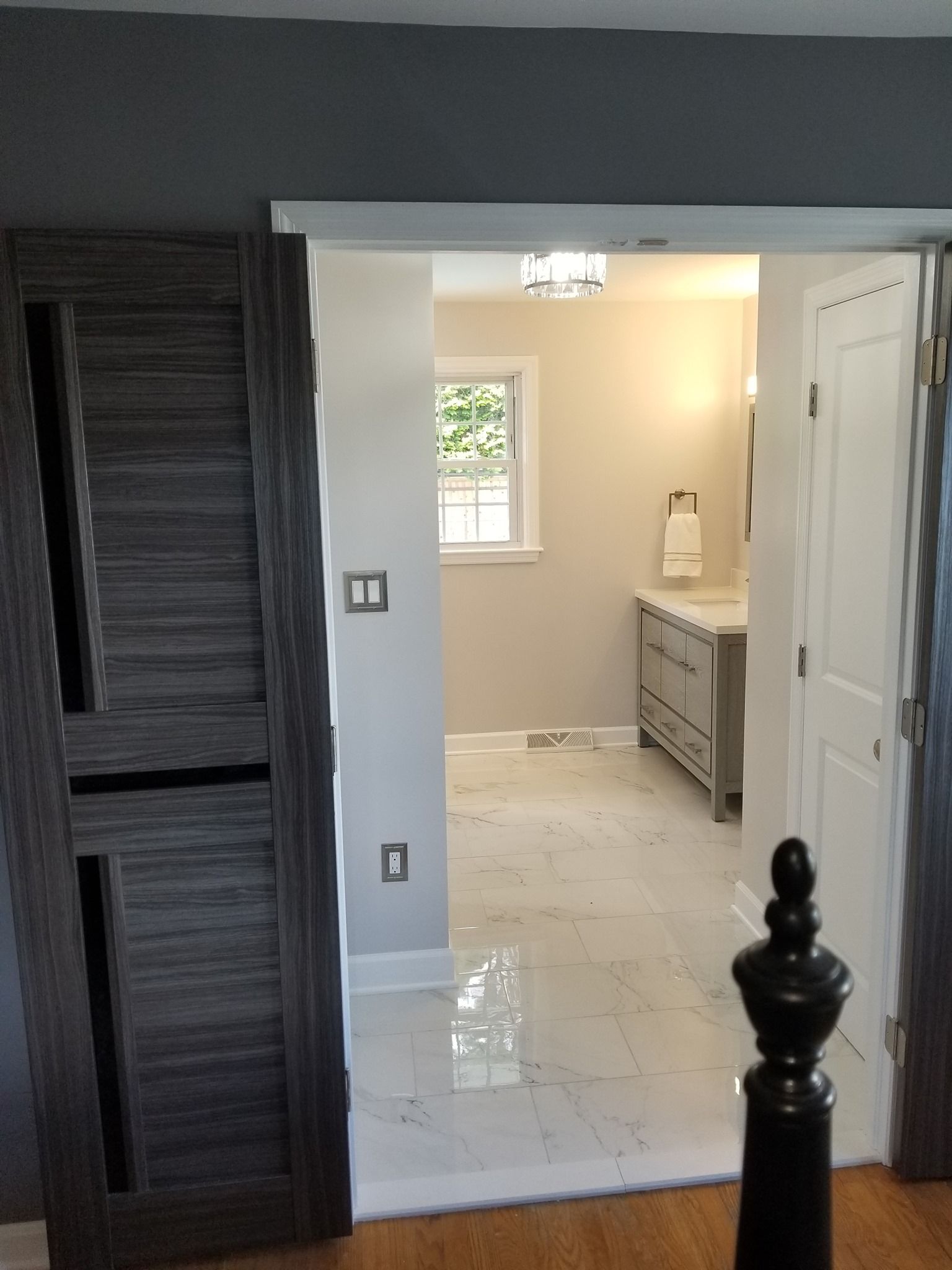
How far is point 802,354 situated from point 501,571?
2.53 meters

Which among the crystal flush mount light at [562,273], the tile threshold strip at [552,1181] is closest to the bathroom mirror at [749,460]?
the crystal flush mount light at [562,273]

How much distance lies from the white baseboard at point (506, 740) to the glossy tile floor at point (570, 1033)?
984mm

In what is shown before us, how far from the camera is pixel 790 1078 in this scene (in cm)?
62

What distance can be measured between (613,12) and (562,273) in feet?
5.63

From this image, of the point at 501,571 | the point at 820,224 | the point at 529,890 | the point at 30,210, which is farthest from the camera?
the point at 501,571

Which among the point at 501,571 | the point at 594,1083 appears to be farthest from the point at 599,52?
the point at 501,571

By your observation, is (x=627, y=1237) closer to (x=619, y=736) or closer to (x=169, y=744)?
(x=169, y=744)

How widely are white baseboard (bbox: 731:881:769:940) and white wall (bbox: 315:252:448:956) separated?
3.65 ft

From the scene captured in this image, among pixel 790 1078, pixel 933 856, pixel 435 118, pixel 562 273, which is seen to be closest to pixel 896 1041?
pixel 933 856

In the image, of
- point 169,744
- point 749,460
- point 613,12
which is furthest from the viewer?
point 749,460

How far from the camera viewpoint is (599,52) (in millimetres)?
1640

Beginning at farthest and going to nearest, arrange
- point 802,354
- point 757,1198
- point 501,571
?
point 501,571 < point 802,354 < point 757,1198

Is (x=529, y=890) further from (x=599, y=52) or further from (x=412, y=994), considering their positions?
(x=599, y=52)

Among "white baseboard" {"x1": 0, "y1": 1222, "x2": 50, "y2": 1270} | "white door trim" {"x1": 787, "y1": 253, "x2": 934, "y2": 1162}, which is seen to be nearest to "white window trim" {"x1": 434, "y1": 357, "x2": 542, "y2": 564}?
"white door trim" {"x1": 787, "y1": 253, "x2": 934, "y2": 1162}
